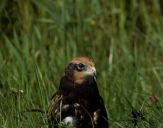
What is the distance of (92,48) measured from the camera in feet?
25.3

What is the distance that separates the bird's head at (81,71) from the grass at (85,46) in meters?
0.47

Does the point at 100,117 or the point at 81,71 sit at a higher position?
the point at 81,71

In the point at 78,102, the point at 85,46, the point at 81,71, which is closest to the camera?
the point at 78,102

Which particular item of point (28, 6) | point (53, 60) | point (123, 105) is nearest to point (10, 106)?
point (123, 105)

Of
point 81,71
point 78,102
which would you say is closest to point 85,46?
point 81,71

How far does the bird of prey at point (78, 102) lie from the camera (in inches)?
186

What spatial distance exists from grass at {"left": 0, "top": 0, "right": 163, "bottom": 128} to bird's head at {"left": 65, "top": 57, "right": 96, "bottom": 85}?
0.47 meters

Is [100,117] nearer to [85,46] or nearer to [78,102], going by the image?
[78,102]

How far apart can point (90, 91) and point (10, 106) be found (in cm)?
64

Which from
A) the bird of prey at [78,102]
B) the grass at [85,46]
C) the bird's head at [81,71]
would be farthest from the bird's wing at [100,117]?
the grass at [85,46]

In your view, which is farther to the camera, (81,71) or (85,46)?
(85,46)

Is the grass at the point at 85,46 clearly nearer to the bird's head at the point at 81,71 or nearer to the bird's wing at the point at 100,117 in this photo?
the bird's head at the point at 81,71

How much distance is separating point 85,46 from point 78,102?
9.42 ft

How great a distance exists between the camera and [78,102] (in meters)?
4.76
